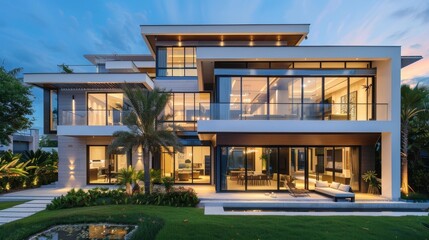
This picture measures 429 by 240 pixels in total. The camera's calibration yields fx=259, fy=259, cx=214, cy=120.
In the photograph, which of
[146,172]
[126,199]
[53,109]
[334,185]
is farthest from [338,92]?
[53,109]

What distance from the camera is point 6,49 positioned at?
11819 centimetres

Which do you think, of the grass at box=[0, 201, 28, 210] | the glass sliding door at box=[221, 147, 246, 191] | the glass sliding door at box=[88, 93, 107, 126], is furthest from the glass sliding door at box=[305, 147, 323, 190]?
the grass at box=[0, 201, 28, 210]

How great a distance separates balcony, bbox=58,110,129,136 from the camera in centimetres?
1608

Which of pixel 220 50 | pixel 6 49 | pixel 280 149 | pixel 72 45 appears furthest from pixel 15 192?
pixel 72 45

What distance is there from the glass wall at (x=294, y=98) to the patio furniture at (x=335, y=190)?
3.66 metres

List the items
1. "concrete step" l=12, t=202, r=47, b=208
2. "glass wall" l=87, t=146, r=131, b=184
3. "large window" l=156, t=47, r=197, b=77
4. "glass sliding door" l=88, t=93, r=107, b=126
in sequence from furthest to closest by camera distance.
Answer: "large window" l=156, t=47, r=197, b=77 < "glass wall" l=87, t=146, r=131, b=184 < "glass sliding door" l=88, t=93, r=107, b=126 < "concrete step" l=12, t=202, r=47, b=208

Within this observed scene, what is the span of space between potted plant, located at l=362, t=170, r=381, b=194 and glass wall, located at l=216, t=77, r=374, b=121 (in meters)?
3.17

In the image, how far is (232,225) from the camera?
847cm

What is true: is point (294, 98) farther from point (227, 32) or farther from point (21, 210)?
point (21, 210)

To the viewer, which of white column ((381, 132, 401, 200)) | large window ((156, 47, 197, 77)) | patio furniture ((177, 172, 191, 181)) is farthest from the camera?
large window ((156, 47, 197, 77))

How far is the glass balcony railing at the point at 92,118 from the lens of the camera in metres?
16.5

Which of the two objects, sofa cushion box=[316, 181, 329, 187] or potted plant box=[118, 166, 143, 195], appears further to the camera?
sofa cushion box=[316, 181, 329, 187]

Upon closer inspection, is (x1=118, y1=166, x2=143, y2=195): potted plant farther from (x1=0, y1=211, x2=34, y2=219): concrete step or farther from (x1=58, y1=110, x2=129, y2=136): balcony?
(x1=0, y1=211, x2=34, y2=219): concrete step

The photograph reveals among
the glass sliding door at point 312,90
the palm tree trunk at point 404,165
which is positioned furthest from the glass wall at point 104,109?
the palm tree trunk at point 404,165
